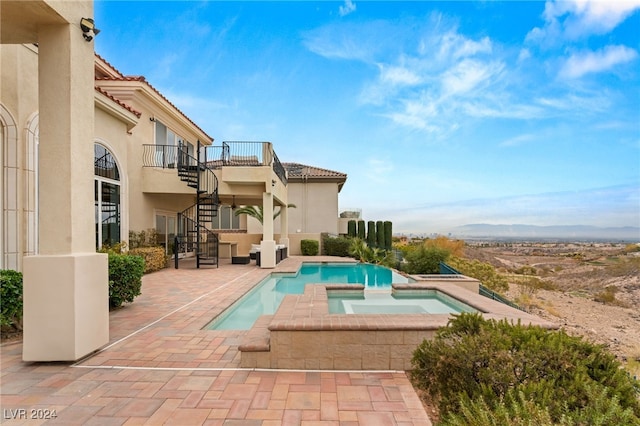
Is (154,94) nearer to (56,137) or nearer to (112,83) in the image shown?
(112,83)

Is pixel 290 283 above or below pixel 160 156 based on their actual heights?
below

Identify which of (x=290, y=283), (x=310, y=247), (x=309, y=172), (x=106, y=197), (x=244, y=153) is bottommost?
(x=290, y=283)

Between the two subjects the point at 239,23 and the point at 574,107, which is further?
the point at 574,107

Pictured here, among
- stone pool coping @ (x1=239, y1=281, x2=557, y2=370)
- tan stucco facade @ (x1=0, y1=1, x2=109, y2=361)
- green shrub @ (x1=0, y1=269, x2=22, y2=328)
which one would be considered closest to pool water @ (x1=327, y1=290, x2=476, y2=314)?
stone pool coping @ (x1=239, y1=281, x2=557, y2=370)

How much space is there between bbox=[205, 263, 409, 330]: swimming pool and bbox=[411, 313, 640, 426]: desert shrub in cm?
382

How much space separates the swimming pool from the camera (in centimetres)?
635

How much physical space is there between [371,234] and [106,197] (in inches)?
653

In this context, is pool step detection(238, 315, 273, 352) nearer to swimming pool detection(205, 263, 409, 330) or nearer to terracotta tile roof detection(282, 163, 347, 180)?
swimming pool detection(205, 263, 409, 330)

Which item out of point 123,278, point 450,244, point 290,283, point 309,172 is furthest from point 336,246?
point 123,278

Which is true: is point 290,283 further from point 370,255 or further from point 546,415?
point 546,415

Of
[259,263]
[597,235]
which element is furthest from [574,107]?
[597,235]

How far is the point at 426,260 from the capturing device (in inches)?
503

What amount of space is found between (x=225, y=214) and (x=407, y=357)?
2068 centimetres

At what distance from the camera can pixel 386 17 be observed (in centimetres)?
1079
